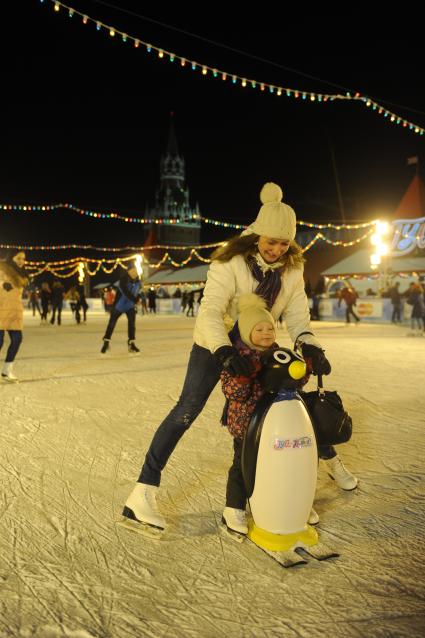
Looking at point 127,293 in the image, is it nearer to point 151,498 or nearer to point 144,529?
point 151,498

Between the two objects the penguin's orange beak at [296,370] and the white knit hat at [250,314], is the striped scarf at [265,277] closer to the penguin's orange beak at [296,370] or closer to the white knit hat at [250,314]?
the white knit hat at [250,314]

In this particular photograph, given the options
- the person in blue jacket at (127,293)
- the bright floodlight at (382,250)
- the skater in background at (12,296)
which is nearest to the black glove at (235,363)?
the skater in background at (12,296)

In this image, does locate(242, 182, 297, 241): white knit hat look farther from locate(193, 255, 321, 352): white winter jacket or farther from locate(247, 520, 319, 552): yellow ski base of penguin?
locate(247, 520, 319, 552): yellow ski base of penguin

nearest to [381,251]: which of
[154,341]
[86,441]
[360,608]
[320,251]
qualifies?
[154,341]

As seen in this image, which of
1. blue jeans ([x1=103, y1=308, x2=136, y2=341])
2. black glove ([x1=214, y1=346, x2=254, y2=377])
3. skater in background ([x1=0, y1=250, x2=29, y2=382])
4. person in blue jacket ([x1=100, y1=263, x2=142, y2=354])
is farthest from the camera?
blue jeans ([x1=103, y1=308, x2=136, y2=341])

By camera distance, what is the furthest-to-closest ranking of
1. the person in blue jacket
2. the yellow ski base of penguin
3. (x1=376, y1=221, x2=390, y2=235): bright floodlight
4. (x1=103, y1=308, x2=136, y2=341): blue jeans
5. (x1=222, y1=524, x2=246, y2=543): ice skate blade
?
(x1=376, y1=221, x2=390, y2=235): bright floodlight < (x1=103, y1=308, x2=136, y2=341): blue jeans < the person in blue jacket < (x1=222, y1=524, x2=246, y2=543): ice skate blade < the yellow ski base of penguin

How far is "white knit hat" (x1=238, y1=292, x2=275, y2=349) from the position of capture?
1.91 metres

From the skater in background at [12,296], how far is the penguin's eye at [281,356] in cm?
405

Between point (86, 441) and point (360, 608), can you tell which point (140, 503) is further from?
point (86, 441)

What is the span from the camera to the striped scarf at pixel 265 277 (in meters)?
2.05

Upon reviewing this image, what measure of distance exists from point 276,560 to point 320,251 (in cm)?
3594

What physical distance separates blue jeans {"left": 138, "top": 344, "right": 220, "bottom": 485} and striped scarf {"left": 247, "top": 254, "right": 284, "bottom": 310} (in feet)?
1.02

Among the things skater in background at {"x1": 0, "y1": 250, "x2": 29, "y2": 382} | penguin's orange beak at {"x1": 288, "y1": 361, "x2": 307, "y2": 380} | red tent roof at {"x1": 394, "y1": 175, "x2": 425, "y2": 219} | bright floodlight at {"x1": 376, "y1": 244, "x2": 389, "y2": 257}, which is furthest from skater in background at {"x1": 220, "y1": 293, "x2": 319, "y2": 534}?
red tent roof at {"x1": 394, "y1": 175, "x2": 425, "y2": 219}

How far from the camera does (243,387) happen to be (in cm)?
189
